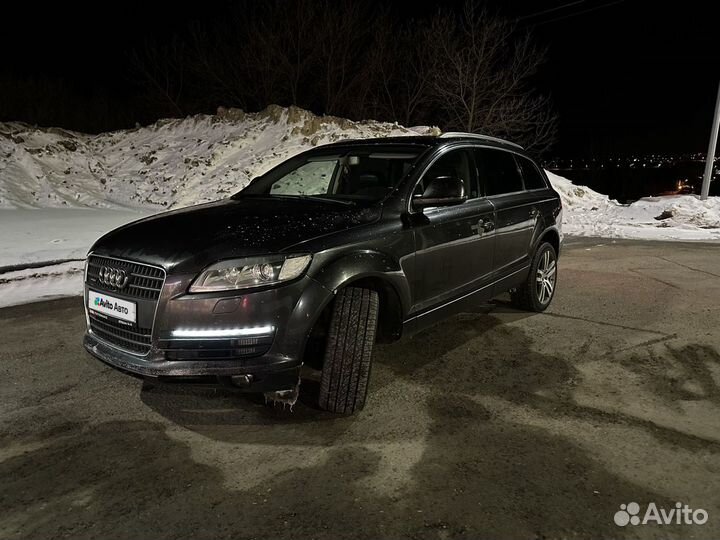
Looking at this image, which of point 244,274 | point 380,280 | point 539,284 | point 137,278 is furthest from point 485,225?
point 137,278

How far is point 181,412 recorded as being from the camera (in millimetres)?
3445

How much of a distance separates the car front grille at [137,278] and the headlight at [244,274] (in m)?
0.23

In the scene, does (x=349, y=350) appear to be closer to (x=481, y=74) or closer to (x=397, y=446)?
(x=397, y=446)

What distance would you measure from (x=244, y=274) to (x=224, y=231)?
0.38 metres

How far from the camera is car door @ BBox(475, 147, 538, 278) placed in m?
4.68

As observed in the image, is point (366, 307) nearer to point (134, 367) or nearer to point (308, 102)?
point (134, 367)

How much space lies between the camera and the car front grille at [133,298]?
2998 millimetres

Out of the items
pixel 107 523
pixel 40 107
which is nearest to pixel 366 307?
pixel 107 523

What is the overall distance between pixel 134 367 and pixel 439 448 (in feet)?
5.52

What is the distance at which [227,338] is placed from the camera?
9.54 ft

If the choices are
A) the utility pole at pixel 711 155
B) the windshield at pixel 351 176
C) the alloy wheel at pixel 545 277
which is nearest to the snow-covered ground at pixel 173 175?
the utility pole at pixel 711 155

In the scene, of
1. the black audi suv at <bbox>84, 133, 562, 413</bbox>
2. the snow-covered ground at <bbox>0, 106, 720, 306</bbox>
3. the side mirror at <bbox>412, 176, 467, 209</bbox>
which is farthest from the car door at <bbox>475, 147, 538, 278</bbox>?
the snow-covered ground at <bbox>0, 106, 720, 306</bbox>

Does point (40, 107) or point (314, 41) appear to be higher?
point (314, 41)

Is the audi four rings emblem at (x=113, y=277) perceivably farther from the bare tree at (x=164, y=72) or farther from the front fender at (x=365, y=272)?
the bare tree at (x=164, y=72)
